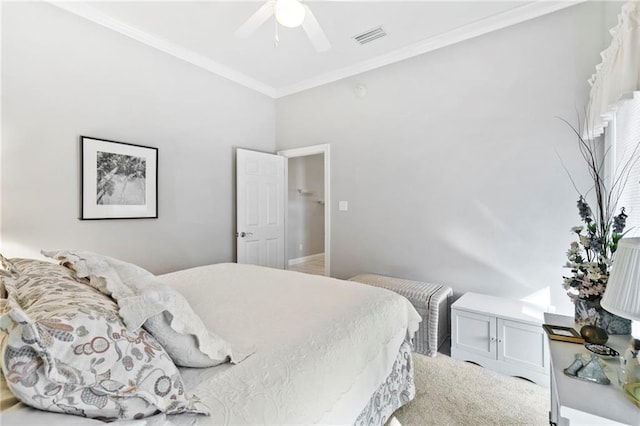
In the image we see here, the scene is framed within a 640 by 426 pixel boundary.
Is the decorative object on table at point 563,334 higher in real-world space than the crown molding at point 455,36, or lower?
lower

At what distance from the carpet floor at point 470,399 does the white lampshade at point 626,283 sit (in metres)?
1.28

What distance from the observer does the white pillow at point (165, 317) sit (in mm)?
829

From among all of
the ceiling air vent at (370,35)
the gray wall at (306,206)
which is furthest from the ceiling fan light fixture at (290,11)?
the gray wall at (306,206)

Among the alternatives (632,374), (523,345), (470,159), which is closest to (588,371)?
(632,374)

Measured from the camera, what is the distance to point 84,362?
63cm

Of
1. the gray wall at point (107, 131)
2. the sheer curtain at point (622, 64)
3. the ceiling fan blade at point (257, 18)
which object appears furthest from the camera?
the gray wall at point (107, 131)

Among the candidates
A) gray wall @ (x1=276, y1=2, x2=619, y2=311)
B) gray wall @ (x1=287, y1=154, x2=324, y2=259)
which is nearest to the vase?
gray wall @ (x1=276, y1=2, x2=619, y2=311)

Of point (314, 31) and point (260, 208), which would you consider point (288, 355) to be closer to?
point (314, 31)

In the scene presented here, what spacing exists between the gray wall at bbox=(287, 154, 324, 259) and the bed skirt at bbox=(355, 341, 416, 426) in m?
4.30

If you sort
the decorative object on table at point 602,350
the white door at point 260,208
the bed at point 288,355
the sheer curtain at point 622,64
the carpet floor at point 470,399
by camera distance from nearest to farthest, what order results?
the bed at point 288,355, the decorative object on table at point 602,350, the sheer curtain at point 622,64, the carpet floor at point 470,399, the white door at point 260,208

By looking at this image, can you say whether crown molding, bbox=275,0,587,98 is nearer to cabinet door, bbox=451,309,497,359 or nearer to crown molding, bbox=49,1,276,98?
crown molding, bbox=49,1,276,98

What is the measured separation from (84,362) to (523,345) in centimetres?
260

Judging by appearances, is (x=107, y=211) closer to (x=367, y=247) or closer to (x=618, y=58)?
(x=367, y=247)

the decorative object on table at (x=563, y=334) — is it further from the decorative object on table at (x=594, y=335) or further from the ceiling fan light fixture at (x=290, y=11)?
the ceiling fan light fixture at (x=290, y=11)
